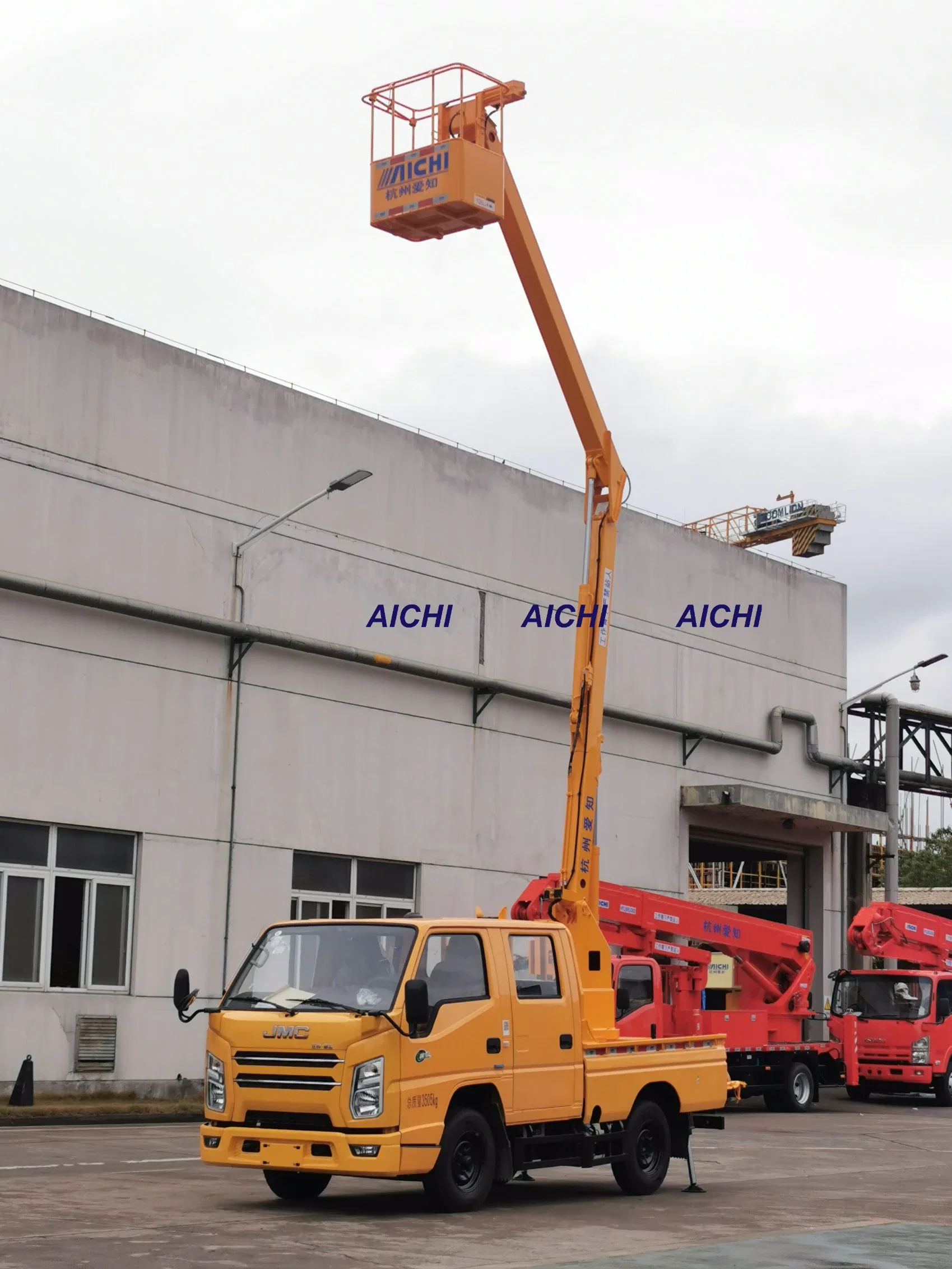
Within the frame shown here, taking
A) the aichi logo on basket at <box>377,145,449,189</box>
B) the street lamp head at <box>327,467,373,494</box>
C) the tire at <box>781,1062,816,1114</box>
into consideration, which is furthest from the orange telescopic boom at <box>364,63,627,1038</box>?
the tire at <box>781,1062,816,1114</box>

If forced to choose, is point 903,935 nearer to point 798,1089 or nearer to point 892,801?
point 798,1089

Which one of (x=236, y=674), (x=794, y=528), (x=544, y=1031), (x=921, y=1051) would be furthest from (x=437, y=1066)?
(x=794, y=528)

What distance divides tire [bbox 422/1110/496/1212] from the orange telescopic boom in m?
3.04

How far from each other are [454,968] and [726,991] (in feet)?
53.0

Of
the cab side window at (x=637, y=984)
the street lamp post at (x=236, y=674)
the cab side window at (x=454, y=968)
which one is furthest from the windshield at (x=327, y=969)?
the street lamp post at (x=236, y=674)

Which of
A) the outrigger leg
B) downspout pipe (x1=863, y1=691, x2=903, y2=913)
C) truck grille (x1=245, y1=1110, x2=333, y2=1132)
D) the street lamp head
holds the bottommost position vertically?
the outrigger leg

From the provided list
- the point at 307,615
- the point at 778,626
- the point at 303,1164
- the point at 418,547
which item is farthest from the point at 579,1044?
the point at 778,626

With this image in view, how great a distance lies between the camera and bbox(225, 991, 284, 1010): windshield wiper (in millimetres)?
12367

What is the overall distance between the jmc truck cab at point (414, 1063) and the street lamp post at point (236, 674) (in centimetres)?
1271

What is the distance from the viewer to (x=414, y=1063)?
1190 centimetres

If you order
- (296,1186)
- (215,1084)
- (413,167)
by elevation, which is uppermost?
(413,167)

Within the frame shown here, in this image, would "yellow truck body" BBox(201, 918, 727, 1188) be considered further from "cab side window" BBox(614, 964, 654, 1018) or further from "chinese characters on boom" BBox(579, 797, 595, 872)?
"cab side window" BBox(614, 964, 654, 1018)

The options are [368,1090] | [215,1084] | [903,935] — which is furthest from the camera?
[903,935]

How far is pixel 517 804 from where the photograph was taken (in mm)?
30781
